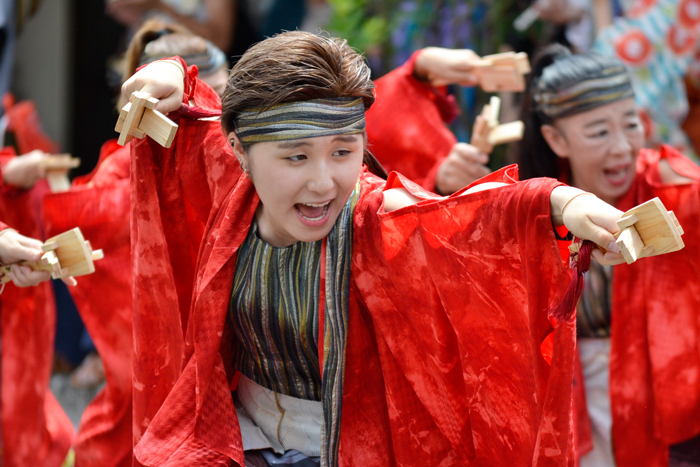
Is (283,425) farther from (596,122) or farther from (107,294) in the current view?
(596,122)

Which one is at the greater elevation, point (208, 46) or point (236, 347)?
point (208, 46)

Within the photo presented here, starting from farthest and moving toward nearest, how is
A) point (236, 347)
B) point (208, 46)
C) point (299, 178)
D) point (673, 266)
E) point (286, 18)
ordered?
point (286, 18), point (208, 46), point (673, 266), point (236, 347), point (299, 178)

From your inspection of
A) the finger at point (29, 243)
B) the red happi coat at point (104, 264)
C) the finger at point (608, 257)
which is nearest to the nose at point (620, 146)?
the finger at point (608, 257)

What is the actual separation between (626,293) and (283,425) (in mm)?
1109

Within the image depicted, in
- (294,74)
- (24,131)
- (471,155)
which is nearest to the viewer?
(294,74)

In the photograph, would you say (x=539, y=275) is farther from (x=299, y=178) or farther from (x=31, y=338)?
(x=31, y=338)

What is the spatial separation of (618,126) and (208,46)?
4.40 feet

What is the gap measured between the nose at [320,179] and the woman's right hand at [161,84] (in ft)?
1.33

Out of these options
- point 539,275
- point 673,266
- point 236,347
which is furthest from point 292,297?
point 673,266

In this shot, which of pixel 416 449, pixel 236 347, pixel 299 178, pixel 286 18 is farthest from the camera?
pixel 286 18

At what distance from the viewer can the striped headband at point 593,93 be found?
255 cm

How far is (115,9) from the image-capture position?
15.5 feet

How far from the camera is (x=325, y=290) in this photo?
1.71m

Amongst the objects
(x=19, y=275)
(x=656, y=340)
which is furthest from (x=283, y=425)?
(x=656, y=340)
